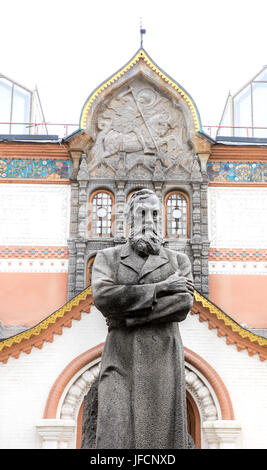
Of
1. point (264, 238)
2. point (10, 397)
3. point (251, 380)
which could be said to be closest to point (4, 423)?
point (10, 397)

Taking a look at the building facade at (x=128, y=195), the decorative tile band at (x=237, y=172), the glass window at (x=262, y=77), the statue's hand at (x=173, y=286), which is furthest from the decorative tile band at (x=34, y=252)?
the statue's hand at (x=173, y=286)

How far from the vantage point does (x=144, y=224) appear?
4789mm

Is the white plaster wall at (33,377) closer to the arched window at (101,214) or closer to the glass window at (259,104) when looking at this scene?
the arched window at (101,214)

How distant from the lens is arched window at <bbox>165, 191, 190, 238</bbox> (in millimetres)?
→ 18906

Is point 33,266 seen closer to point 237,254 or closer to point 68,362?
point 237,254

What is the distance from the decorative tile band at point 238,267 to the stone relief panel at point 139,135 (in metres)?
2.89

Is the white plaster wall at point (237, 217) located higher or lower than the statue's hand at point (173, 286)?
higher

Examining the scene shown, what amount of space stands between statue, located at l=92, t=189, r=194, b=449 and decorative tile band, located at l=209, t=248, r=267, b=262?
559 inches

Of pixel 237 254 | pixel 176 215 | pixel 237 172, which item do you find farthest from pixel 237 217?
pixel 176 215

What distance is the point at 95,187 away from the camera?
19125mm

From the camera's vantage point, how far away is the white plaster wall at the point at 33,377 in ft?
39.4

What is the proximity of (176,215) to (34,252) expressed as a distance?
437cm

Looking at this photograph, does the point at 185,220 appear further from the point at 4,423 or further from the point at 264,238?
the point at 4,423

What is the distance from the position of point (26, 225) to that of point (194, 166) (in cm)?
535
